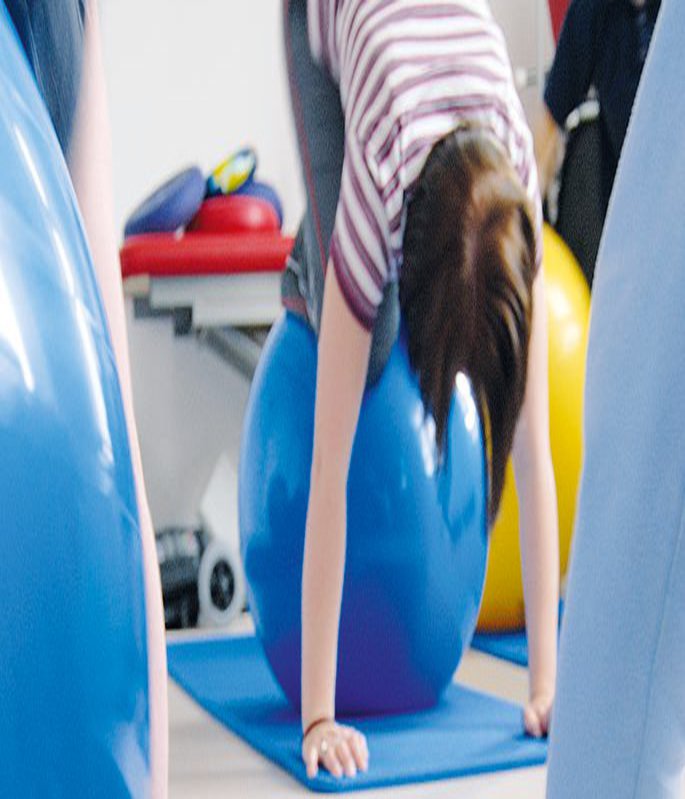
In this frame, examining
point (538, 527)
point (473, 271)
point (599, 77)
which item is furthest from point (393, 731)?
point (599, 77)

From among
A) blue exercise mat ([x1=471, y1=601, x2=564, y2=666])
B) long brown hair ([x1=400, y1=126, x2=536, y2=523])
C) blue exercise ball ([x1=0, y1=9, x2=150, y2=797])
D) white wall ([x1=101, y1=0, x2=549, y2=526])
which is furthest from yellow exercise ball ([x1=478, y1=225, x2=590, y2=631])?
blue exercise ball ([x1=0, y1=9, x2=150, y2=797])

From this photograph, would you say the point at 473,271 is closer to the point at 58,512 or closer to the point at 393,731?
the point at 393,731

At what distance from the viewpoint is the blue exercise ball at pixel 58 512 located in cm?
43

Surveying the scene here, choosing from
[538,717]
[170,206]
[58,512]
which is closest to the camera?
[58,512]

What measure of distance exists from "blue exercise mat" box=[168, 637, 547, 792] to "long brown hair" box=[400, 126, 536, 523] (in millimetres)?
342

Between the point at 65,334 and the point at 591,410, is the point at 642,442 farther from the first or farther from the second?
the point at 65,334

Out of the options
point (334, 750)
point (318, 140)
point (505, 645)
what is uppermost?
point (318, 140)

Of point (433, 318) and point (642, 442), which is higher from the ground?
point (642, 442)

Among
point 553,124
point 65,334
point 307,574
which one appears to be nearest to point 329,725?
point 307,574

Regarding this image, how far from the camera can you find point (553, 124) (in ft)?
8.20

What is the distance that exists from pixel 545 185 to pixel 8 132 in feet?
7.26

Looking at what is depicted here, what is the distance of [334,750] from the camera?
55.8 inches

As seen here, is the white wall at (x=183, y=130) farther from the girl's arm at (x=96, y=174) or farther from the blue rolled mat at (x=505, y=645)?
the girl's arm at (x=96, y=174)

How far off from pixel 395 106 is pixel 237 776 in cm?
76
